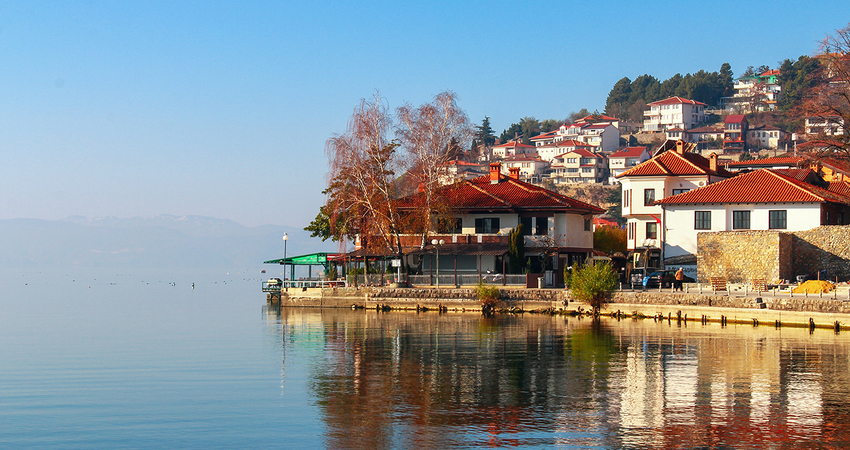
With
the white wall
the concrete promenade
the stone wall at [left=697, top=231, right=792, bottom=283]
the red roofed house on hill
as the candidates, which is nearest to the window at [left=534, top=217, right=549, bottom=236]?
the red roofed house on hill

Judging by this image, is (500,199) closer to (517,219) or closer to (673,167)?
(517,219)

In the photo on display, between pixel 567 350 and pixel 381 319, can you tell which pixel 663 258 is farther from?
pixel 567 350

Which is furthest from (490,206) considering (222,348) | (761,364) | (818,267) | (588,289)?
(761,364)

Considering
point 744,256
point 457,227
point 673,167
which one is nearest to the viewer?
point 744,256

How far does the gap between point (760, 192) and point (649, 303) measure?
1802 centimetres

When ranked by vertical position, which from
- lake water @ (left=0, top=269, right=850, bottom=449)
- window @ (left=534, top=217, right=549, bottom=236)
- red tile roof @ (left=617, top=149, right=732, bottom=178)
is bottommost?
lake water @ (left=0, top=269, right=850, bottom=449)

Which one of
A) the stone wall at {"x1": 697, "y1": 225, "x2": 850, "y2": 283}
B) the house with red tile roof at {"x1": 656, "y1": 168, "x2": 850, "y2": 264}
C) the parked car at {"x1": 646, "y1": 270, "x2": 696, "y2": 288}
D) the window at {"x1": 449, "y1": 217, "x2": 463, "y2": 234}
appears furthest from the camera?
the window at {"x1": 449, "y1": 217, "x2": 463, "y2": 234}

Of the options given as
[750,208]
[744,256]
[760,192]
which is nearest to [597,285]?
[744,256]

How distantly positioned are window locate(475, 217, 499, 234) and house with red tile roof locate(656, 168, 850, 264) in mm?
12567

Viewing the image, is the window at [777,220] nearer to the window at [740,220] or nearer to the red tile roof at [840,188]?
the window at [740,220]

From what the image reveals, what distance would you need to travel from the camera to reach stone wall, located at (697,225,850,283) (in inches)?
1998

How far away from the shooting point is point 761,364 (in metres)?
28.1

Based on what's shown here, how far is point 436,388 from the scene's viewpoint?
24.2 m

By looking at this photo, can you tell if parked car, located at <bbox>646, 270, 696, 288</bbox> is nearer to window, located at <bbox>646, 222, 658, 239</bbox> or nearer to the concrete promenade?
the concrete promenade
